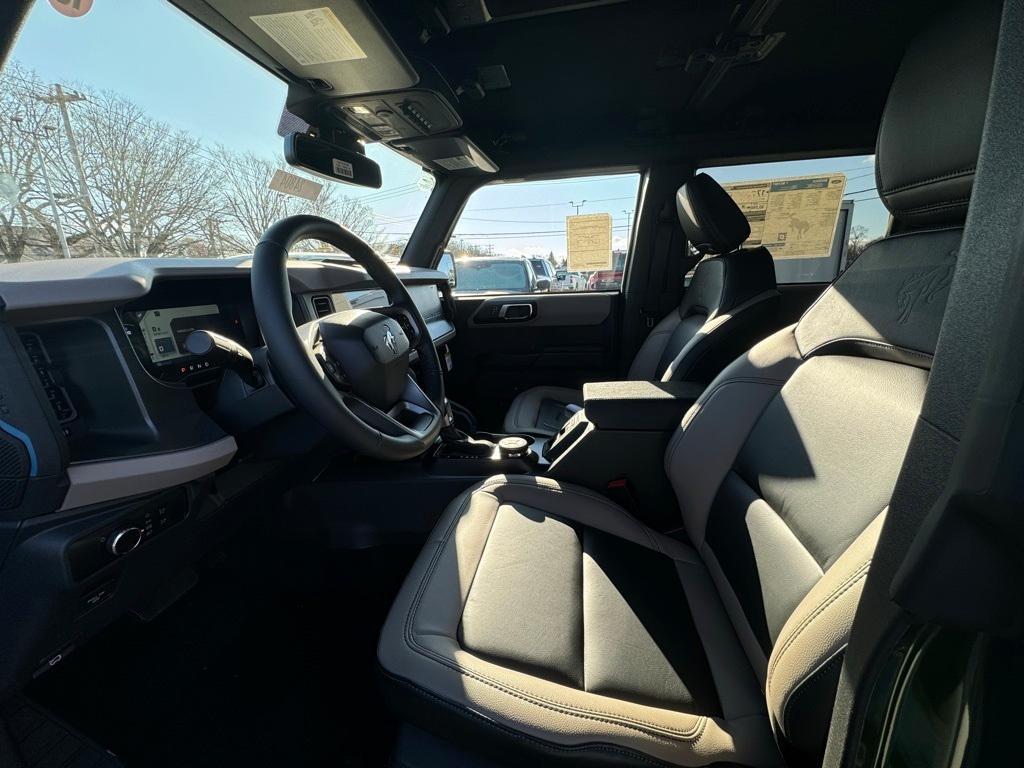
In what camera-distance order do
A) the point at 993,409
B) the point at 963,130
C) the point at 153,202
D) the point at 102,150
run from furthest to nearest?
1. the point at 153,202
2. the point at 102,150
3. the point at 963,130
4. the point at 993,409

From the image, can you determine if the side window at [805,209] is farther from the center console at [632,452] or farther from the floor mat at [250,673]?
the floor mat at [250,673]

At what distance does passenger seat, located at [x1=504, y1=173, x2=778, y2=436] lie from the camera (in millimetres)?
1436

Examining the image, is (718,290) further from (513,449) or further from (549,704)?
(549,704)

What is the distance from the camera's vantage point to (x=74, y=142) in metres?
1.04

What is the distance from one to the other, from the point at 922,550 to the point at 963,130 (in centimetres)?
53

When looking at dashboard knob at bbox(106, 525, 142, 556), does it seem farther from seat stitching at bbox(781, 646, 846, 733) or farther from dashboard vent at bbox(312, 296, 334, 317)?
seat stitching at bbox(781, 646, 846, 733)

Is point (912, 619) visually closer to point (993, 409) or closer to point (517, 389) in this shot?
point (993, 409)

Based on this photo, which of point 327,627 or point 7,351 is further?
point 327,627

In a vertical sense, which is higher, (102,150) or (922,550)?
(102,150)

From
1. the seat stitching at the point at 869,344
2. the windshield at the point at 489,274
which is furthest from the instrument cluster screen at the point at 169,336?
the windshield at the point at 489,274

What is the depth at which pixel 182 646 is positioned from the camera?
4.05ft

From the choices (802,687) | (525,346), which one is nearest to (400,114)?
(525,346)

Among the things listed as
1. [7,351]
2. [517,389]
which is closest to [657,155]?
[517,389]

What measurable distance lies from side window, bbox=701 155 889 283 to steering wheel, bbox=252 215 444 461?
176 centimetres
